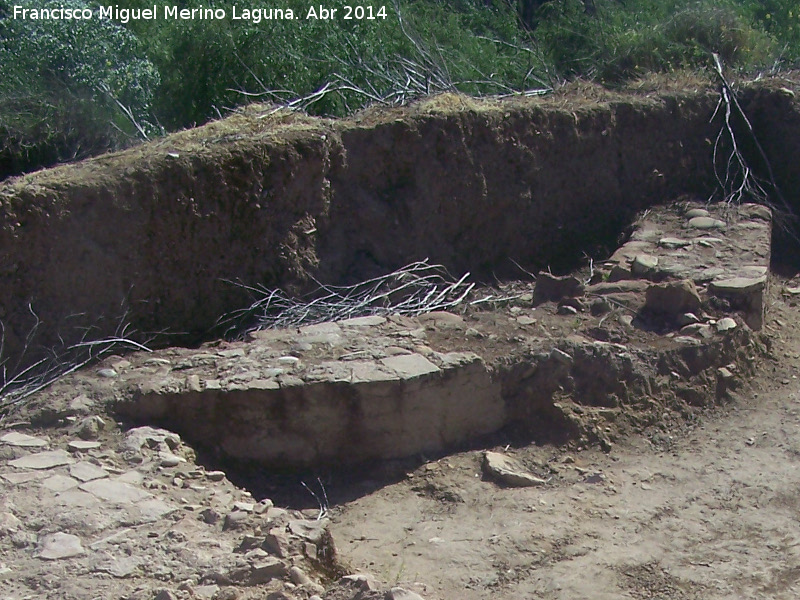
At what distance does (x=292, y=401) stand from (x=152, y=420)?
585 millimetres

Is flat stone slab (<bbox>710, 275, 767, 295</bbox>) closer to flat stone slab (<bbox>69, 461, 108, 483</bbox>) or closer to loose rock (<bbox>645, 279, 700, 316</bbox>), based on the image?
loose rock (<bbox>645, 279, 700, 316</bbox>)

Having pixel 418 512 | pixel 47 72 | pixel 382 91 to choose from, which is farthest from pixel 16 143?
pixel 418 512

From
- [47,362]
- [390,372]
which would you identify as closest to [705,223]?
[390,372]

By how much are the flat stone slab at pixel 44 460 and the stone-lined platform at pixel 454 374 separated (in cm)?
38

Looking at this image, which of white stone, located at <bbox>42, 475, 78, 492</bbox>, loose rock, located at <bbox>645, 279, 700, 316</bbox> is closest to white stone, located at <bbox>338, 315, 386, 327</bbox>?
loose rock, located at <bbox>645, 279, 700, 316</bbox>

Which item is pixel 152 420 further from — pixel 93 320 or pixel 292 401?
pixel 93 320

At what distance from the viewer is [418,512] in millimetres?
3938

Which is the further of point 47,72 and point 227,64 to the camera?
point 227,64

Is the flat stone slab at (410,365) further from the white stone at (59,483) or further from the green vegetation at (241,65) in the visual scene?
the green vegetation at (241,65)

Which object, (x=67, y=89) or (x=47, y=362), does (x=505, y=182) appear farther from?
(x=67, y=89)

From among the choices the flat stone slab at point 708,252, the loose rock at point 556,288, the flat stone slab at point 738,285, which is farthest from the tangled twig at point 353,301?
the flat stone slab at point 738,285

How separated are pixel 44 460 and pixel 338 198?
8.93ft

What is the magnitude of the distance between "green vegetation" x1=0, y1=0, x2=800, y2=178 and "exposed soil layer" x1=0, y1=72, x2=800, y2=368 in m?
0.84

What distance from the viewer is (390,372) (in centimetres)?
426
